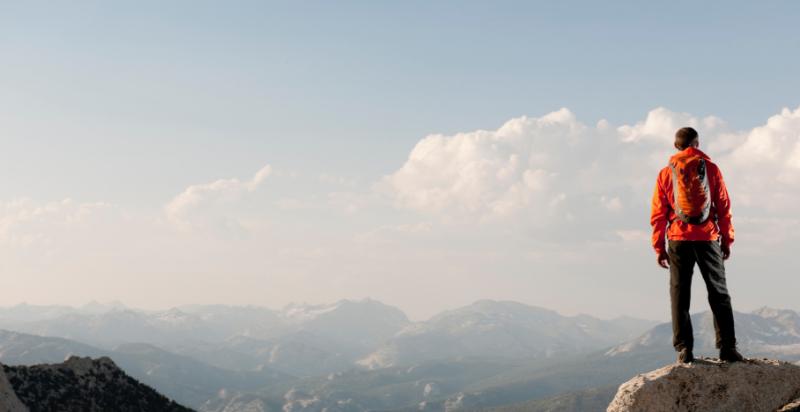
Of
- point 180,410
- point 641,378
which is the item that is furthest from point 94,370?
point 641,378

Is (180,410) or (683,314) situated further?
(180,410)

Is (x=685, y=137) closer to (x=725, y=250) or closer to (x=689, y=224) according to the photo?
(x=689, y=224)

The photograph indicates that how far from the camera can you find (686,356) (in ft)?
49.0

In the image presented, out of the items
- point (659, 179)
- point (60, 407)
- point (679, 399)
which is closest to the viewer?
point (679, 399)

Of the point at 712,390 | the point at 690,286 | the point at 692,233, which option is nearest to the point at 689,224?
the point at 692,233

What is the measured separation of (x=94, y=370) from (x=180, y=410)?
51.1 feet

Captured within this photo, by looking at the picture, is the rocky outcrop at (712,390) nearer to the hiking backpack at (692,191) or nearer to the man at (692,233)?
the man at (692,233)

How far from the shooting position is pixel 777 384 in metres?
14.5

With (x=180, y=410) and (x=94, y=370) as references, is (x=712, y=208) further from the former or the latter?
(x=94, y=370)

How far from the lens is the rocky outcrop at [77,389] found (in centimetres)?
9111

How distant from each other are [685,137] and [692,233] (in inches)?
88.4

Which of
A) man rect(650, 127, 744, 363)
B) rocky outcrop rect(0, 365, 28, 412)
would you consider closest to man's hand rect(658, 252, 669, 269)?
man rect(650, 127, 744, 363)

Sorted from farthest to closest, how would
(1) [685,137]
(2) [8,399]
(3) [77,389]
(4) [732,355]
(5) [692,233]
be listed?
1. (3) [77,389]
2. (2) [8,399]
3. (1) [685,137]
4. (4) [732,355]
5. (5) [692,233]

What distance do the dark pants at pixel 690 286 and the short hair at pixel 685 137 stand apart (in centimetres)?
223
